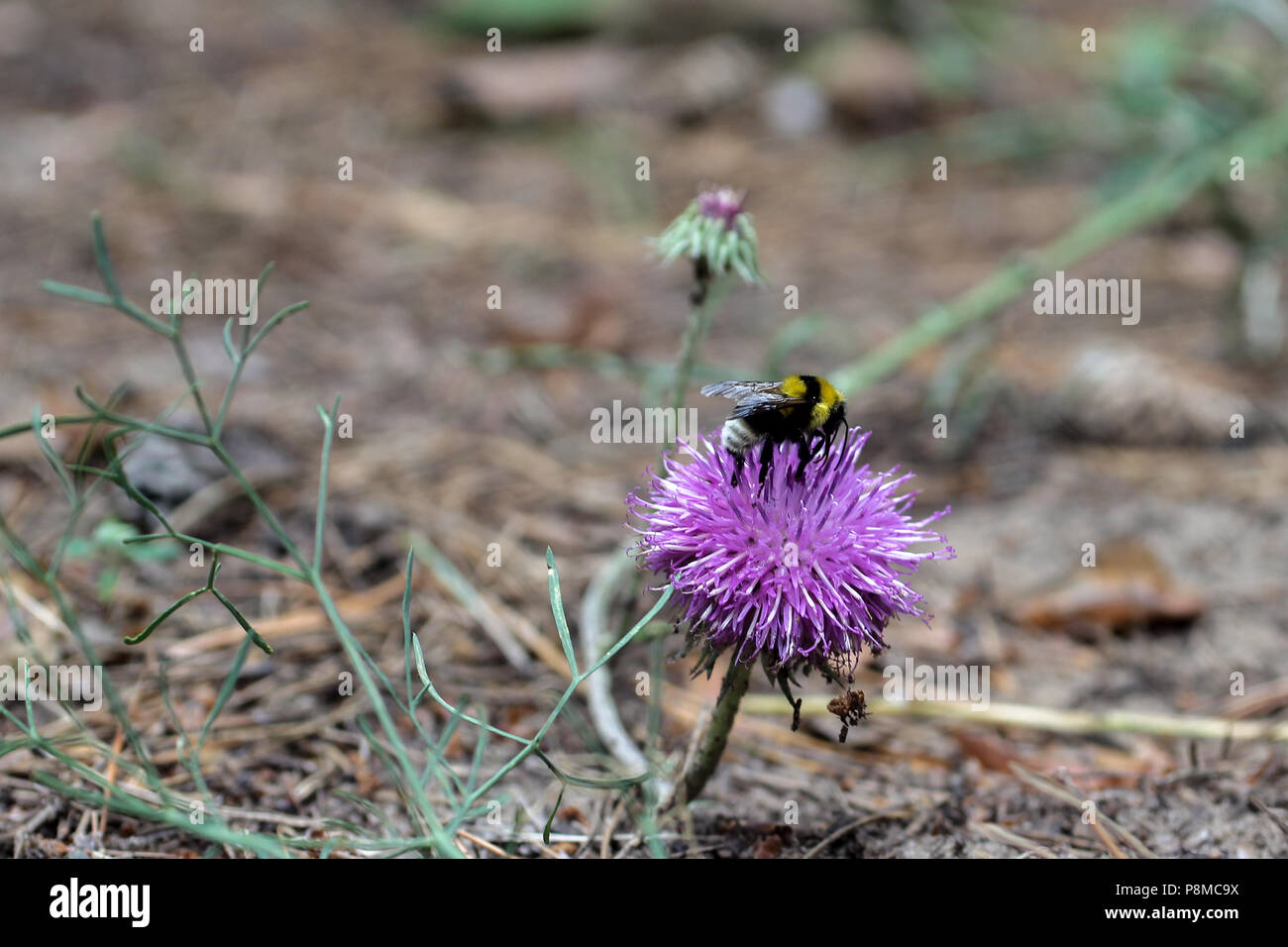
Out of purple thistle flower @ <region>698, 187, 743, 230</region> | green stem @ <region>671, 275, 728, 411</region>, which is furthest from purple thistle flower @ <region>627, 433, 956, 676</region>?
purple thistle flower @ <region>698, 187, 743, 230</region>

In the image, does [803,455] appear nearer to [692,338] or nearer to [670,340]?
[692,338]

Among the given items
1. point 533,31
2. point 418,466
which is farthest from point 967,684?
point 533,31

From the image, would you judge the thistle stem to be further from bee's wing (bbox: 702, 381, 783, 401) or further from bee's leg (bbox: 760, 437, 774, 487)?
bee's wing (bbox: 702, 381, 783, 401)

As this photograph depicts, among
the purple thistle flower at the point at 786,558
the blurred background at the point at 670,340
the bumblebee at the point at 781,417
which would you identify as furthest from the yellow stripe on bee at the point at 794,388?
the blurred background at the point at 670,340

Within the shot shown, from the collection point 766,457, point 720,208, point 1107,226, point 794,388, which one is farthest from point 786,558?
point 1107,226
